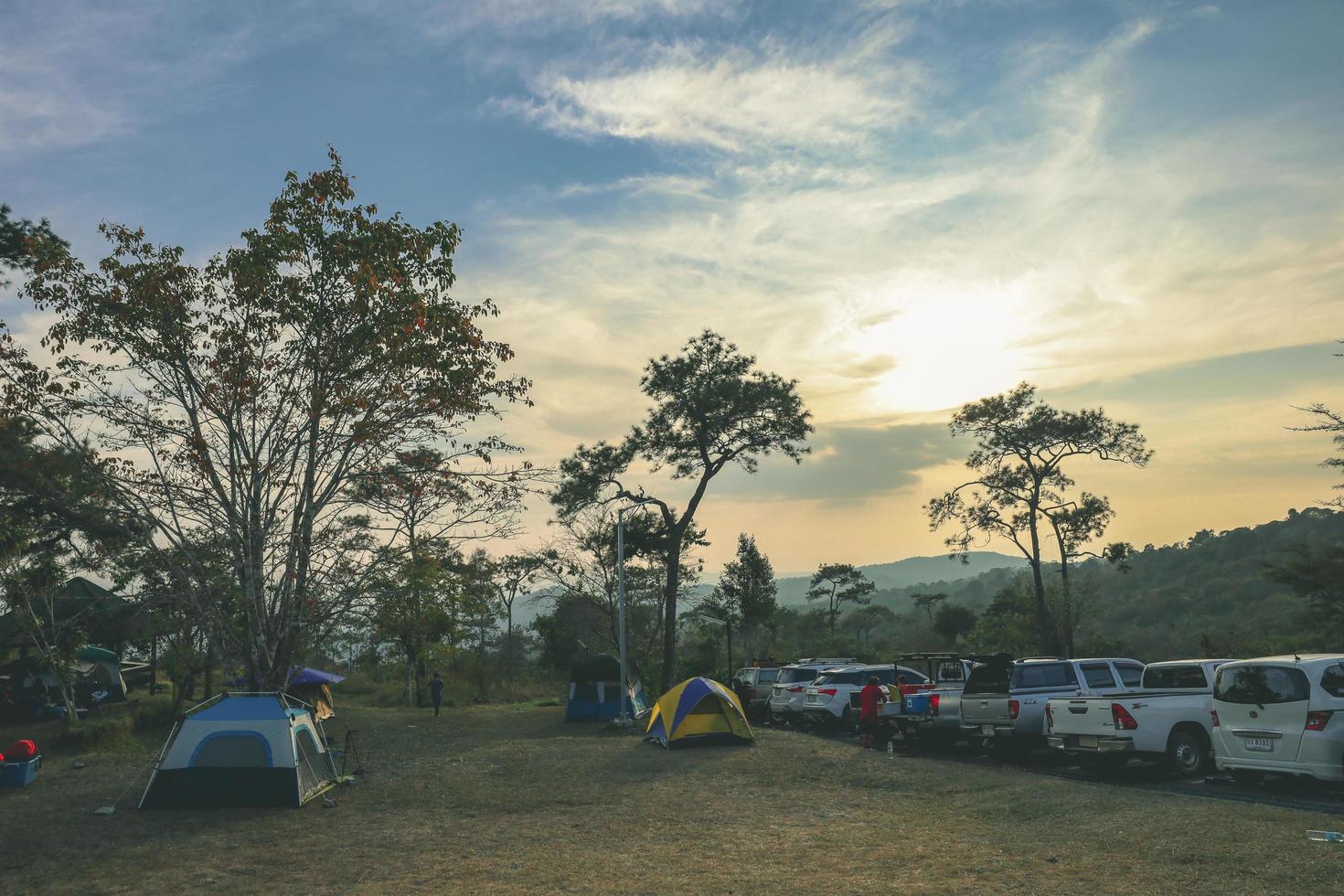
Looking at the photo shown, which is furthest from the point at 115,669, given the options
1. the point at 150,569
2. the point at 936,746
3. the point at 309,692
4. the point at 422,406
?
the point at 936,746

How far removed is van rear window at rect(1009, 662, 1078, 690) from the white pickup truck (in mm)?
2521

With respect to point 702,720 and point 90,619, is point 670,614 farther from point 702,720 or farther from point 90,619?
point 90,619

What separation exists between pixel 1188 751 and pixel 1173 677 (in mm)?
1083

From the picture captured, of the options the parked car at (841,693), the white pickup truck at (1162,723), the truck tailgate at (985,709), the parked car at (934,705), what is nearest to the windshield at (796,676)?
the parked car at (841,693)

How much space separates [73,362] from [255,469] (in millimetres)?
3757

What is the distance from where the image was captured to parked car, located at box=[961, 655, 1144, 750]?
650 inches

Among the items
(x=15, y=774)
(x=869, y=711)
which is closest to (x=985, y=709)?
(x=869, y=711)

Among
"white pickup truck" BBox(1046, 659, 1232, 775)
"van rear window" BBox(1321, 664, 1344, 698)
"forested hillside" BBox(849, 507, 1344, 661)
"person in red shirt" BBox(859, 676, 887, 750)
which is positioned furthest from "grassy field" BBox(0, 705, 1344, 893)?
"forested hillside" BBox(849, 507, 1344, 661)

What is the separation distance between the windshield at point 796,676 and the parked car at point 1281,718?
15091 mm

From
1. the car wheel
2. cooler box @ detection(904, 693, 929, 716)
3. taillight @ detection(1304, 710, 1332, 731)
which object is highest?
taillight @ detection(1304, 710, 1332, 731)

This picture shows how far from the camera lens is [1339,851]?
26.9 ft

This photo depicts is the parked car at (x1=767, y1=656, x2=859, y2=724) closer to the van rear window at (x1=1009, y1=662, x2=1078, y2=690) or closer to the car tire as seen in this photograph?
the van rear window at (x1=1009, y1=662, x2=1078, y2=690)

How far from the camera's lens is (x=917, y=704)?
1981 cm

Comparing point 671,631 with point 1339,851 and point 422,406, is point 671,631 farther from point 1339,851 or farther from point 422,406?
point 1339,851
